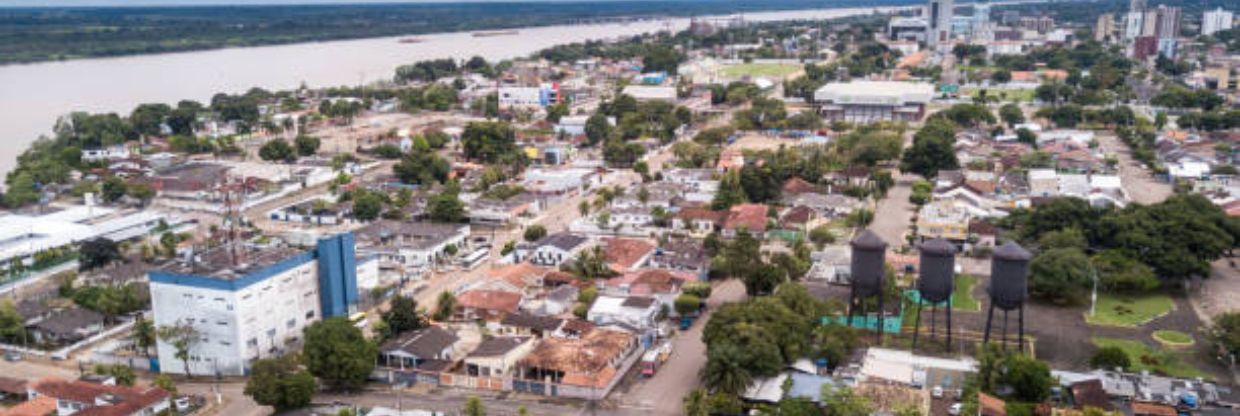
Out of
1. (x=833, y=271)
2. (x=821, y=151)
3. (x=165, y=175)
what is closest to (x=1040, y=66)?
(x=821, y=151)

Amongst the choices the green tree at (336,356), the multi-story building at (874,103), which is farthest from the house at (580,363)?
the multi-story building at (874,103)

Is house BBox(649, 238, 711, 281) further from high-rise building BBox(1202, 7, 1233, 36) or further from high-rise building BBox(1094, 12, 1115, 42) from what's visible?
high-rise building BBox(1202, 7, 1233, 36)

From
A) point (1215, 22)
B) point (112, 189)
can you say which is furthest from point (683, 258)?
point (1215, 22)

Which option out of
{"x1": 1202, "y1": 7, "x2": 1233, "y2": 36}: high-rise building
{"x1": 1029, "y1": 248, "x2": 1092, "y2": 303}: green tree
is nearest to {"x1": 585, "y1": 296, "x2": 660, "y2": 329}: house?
{"x1": 1029, "y1": 248, "x2": 1092, "y2": 303}: green tree

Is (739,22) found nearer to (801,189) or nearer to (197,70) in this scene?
(197,70)

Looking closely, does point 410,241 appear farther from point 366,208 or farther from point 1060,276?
point 1060,276

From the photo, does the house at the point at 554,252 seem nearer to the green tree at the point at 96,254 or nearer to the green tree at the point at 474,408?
the green tree at the point at 474,408

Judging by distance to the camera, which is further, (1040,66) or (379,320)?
(1040,66)
